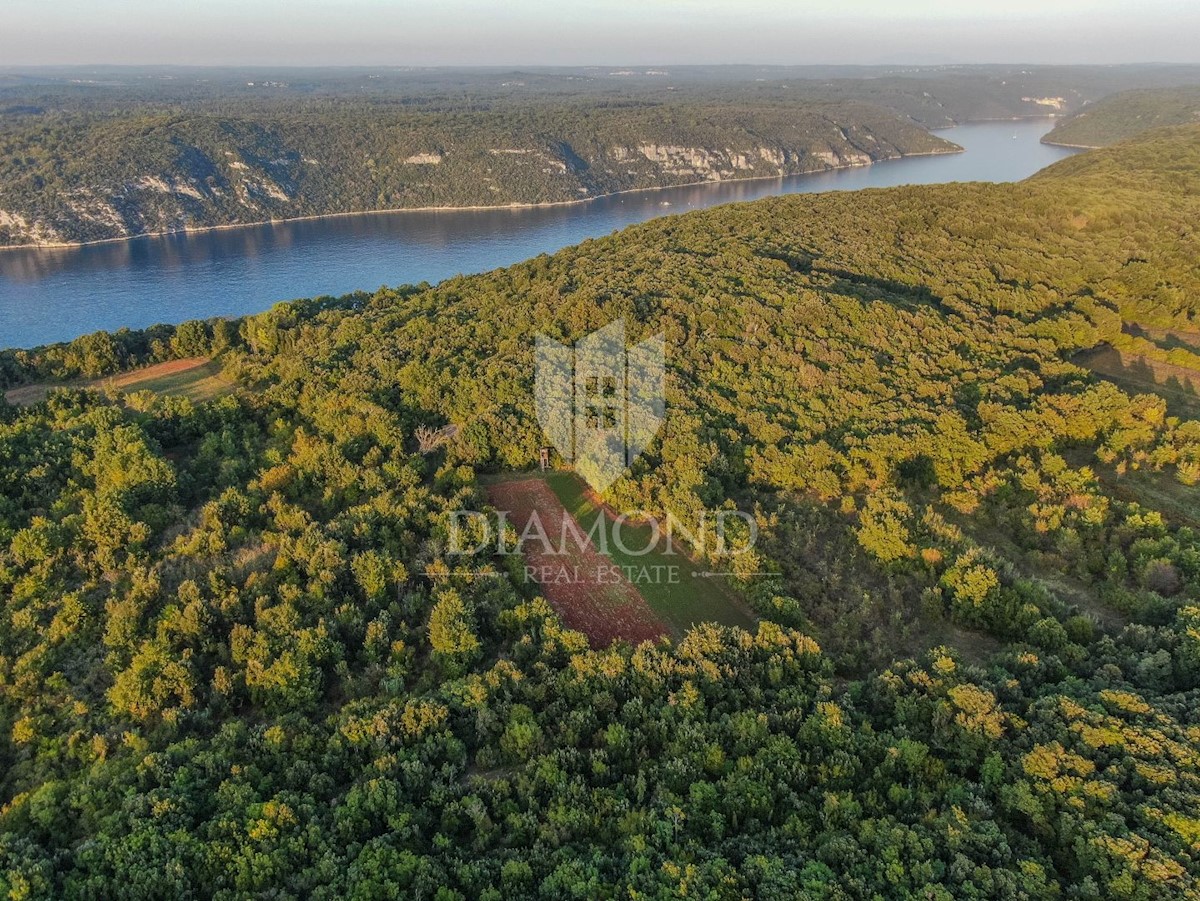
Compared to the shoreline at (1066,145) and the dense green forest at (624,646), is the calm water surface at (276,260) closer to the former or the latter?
the shoreline at (1066,145)

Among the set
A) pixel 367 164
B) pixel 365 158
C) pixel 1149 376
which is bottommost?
pixel 1149 376

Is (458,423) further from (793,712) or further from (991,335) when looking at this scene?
(991,335)

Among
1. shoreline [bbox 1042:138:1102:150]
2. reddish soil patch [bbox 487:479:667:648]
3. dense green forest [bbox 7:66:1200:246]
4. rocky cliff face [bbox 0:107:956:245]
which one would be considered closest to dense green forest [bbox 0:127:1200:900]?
reddish soil patch [bbox 487:479:667:648]

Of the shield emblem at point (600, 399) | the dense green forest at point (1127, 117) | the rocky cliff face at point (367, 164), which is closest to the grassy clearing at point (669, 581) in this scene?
the shield emblem at point (600, 399)

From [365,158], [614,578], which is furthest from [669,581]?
[365,158]

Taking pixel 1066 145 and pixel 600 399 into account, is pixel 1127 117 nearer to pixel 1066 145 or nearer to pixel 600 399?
pixel 1066 145
